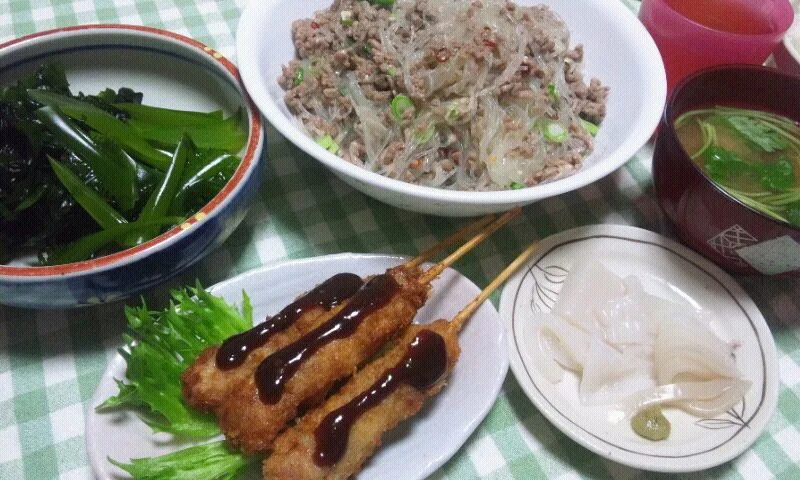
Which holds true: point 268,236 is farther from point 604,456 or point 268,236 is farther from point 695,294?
point 695,294

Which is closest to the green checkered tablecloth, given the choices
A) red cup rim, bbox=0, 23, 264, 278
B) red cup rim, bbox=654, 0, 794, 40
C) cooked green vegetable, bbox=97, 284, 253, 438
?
cooked green vegetable, bbox=97, 284, 253, 438

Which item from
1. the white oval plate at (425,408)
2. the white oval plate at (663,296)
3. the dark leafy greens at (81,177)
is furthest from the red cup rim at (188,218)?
the white oval plate at (663,296)

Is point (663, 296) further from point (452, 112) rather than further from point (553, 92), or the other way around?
point (452, 112)

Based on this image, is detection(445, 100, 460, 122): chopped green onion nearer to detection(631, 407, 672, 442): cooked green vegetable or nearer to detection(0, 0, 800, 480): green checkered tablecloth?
detection(0, 0, 800, 480): green checkered tablecloth

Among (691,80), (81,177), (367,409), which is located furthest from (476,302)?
(81,177)

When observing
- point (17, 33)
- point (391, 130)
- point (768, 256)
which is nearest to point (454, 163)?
point (391, 130)

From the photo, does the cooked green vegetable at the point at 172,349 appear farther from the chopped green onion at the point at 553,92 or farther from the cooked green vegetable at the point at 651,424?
the chopped green onion at the point at 553,92
